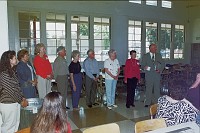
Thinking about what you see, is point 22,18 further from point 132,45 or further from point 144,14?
point 144,14

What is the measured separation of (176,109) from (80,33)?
692cm

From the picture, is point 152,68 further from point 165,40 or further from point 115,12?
point 165,40

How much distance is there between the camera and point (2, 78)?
2664 mm

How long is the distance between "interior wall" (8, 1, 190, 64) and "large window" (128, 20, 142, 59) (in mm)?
300

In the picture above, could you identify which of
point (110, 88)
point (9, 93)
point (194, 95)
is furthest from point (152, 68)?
point (9, 93)

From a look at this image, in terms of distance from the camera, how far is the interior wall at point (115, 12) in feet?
23.8

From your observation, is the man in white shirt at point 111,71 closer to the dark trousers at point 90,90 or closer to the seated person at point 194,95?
the dark trousers at point 90,90

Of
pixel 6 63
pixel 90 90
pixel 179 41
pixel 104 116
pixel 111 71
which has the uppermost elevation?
pixel 179 41

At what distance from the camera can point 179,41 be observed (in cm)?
1157

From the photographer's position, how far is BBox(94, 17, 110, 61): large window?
8.95m

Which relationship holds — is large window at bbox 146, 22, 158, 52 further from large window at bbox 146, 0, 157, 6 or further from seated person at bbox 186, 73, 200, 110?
seated person at bbox 186, 73, 200, 110

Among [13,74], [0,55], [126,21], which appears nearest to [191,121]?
[13,74]

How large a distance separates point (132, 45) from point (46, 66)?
252 inches

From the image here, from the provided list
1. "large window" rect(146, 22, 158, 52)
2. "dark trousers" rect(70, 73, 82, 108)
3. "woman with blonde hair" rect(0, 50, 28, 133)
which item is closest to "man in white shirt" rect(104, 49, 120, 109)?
"dark trousers" rect(70, 73, 82, 108)
